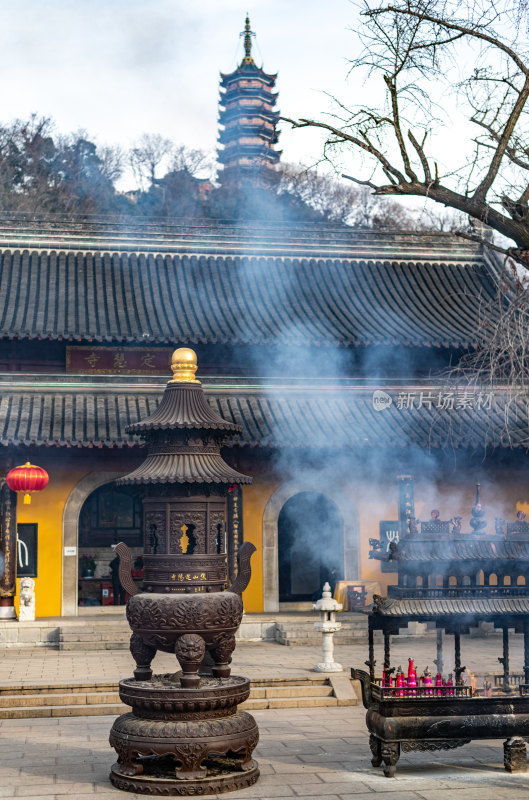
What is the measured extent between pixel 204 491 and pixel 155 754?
2320 mm

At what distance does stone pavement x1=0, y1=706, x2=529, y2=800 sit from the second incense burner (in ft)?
1.09

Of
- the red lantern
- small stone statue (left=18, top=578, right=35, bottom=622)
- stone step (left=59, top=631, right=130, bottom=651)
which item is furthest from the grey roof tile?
stone step (left=59, top=631, right=130, bottom=651)

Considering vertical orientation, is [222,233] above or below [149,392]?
above

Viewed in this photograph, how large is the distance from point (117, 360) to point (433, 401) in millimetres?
5871

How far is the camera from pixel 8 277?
63.5 ft

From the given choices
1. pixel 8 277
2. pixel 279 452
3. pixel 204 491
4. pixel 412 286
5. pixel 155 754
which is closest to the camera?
pixel 155 754

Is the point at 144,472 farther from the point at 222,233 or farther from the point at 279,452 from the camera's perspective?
the point at 222,233

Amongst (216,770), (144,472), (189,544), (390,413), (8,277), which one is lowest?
(216,770)

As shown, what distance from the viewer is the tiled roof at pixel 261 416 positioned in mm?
16859

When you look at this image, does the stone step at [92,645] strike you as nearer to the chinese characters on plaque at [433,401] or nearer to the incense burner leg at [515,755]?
the chinese characters on plaque at [433,401]

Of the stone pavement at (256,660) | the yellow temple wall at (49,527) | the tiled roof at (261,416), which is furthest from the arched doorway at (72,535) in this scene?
the stone pavement at (256,660)

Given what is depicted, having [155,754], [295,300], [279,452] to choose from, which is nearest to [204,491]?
[155,754]

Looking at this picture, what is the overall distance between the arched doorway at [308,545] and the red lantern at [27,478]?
5.04 meters

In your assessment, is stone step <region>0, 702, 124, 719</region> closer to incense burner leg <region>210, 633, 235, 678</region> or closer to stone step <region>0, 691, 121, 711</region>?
stone step <region>0, 691, 121, 711</region>
